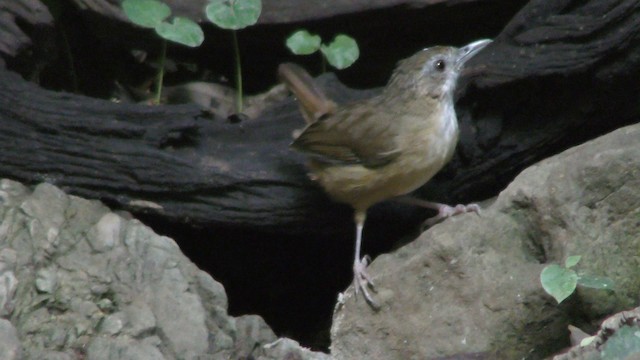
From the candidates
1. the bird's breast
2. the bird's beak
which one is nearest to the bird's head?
the bird's beak

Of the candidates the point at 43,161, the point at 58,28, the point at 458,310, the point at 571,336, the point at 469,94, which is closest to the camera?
the point at 571,336

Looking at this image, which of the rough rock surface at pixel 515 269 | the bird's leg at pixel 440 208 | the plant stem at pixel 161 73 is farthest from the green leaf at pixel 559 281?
the plant stem at pixel 161 73

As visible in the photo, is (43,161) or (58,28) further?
(58,28)

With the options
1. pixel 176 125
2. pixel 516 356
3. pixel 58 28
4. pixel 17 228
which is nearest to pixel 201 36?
pixel 176 125

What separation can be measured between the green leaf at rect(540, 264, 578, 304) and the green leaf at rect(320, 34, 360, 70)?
172 centimetres

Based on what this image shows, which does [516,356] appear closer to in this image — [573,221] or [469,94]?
[573,221]

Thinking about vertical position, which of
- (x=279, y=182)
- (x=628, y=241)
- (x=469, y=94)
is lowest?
(x=628, y=241)

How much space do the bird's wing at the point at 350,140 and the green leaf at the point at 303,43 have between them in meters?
0.45

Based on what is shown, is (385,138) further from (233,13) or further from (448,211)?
(233,13)

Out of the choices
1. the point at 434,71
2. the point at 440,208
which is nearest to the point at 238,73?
the point at 434,71

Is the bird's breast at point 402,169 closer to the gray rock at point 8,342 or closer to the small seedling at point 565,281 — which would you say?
the small seedling at point 565,281

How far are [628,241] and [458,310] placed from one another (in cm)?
70

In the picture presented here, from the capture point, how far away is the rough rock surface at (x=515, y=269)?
168 inches

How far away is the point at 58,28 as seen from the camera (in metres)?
5.70
